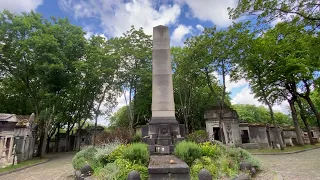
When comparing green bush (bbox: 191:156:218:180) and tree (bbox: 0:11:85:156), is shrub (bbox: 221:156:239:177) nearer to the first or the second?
green bush (bbox: 191:156:218:180)

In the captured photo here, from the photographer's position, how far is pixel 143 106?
25.5 meters

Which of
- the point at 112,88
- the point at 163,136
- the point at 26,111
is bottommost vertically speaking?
the point at 163,136

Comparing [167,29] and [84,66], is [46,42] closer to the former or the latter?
[84,66]

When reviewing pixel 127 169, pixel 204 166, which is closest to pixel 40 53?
pixel 127 169

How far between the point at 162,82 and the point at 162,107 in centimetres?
152

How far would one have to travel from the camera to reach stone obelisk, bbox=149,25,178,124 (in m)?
11.1

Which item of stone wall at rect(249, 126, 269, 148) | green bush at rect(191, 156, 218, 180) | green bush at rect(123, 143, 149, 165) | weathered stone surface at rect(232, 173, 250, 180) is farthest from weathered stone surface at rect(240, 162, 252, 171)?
stone wall at rect(249, 126, 269, 148)

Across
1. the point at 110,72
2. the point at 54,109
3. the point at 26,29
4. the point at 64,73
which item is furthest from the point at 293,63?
the point at 26,29

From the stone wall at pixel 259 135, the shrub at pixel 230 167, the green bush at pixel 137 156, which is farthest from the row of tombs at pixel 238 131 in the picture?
the green bush at pixel 137 156

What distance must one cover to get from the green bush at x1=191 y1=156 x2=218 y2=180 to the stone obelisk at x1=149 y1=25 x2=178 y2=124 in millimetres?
3653

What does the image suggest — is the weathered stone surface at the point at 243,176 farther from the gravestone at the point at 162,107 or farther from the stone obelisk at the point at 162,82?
the stone obelisk at the point at 162,82

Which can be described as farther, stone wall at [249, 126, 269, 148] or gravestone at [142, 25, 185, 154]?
stone wall at [249, 126, 269, 148]

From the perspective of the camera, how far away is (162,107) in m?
11.2

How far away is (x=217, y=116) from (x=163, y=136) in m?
14.3
